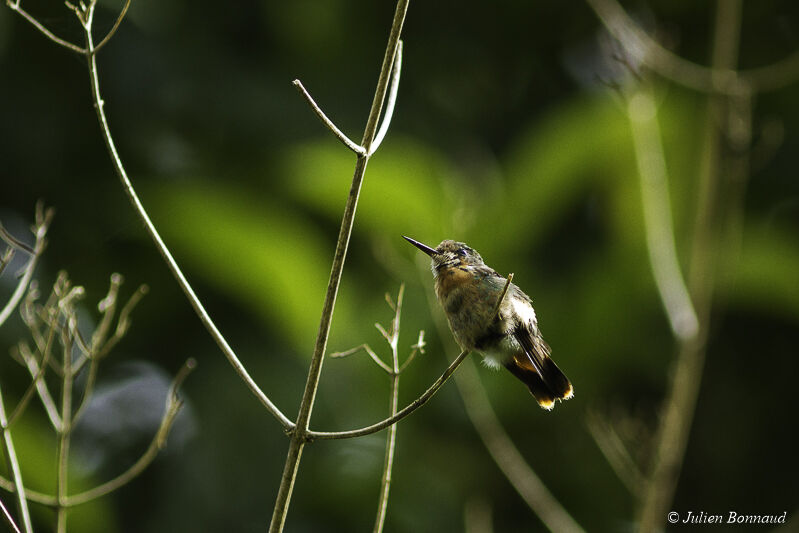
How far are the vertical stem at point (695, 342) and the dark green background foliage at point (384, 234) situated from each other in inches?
20.9

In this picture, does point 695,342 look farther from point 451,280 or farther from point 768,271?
point 768,271

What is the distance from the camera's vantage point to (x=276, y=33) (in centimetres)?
805

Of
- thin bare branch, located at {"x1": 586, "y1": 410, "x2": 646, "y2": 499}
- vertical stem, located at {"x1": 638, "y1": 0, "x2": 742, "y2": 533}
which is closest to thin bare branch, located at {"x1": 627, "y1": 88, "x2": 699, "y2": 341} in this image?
vertical stem, located at {"x1": 638, "y1": 0, "x2": 742, "y2": 533}

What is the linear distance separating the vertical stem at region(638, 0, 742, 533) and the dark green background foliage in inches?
20.9

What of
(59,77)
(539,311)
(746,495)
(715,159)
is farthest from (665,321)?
(59,77)

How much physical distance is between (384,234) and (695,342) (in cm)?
237

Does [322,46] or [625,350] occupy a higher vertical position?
[322,46]

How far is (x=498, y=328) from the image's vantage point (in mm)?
2604

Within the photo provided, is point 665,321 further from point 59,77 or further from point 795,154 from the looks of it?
point 59,77

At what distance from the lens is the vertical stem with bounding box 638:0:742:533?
3010 millimetres

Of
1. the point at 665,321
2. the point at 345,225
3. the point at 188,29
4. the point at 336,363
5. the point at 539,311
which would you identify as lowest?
the point at 345,225

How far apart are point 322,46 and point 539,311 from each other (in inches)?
141

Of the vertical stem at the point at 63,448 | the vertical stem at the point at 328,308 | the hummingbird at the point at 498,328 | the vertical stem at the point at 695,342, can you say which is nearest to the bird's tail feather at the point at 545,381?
the hummingbird at the point at 498,328

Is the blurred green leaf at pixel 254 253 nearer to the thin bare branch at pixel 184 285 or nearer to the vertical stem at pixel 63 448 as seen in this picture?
the vertical stem at pixel 63 448
